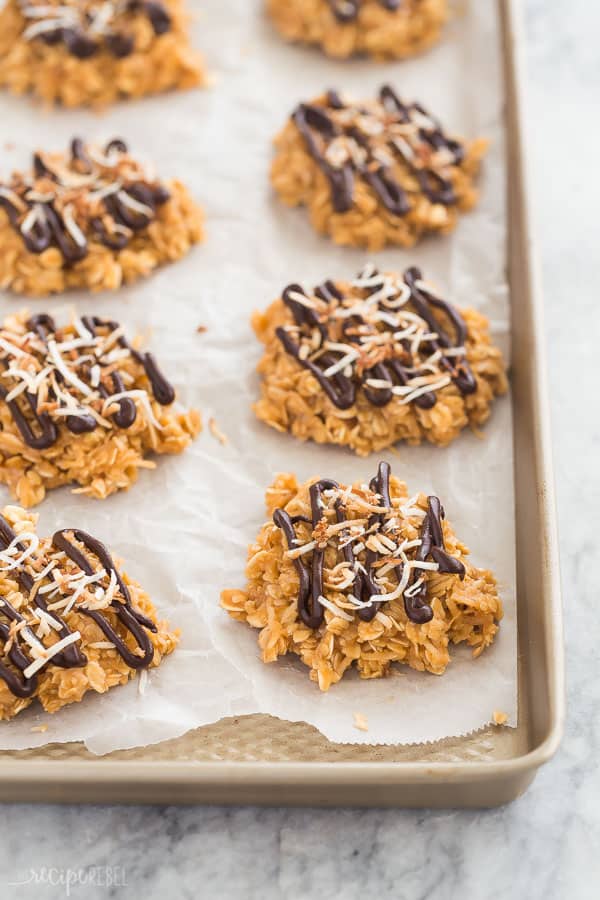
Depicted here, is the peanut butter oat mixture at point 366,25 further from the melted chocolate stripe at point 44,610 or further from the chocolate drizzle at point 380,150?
the melted chocolate stripe at point 44,610

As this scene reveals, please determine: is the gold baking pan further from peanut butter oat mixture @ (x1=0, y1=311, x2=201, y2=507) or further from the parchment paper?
peanut butter oat mixture @ (x1=0, y1=311, x2=201, y2=507)

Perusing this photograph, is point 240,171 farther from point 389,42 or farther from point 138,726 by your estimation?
point 138,726

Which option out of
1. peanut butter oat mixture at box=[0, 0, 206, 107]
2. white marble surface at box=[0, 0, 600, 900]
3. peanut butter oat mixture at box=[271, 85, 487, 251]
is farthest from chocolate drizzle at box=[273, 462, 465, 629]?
peanut butter oat mixture at box=[0, 0, 206, 107]

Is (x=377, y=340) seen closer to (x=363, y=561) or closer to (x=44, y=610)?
(x=363, y=561)

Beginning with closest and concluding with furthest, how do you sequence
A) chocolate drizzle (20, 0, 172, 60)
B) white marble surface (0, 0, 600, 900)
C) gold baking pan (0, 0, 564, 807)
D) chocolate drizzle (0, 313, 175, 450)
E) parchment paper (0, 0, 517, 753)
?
gold baking pan (0, 0, 564, 807)
white marble surface (0, 0, 600, 900)
parchment paper (0, 0, 517, 753)
chocolate drizzle (0, 313, 175, 450)
chocolate drizzle (20, 0, 172, 60)

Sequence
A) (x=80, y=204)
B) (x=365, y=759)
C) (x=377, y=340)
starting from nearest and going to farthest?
(x=365, y=759) < (x=377, y=340) < (x=80, y=204)

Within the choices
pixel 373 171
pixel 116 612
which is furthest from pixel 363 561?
pixel 373 171

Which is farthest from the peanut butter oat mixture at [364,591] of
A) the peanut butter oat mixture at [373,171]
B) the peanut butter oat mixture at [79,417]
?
the peanut butter oat mixture at [373,171]
